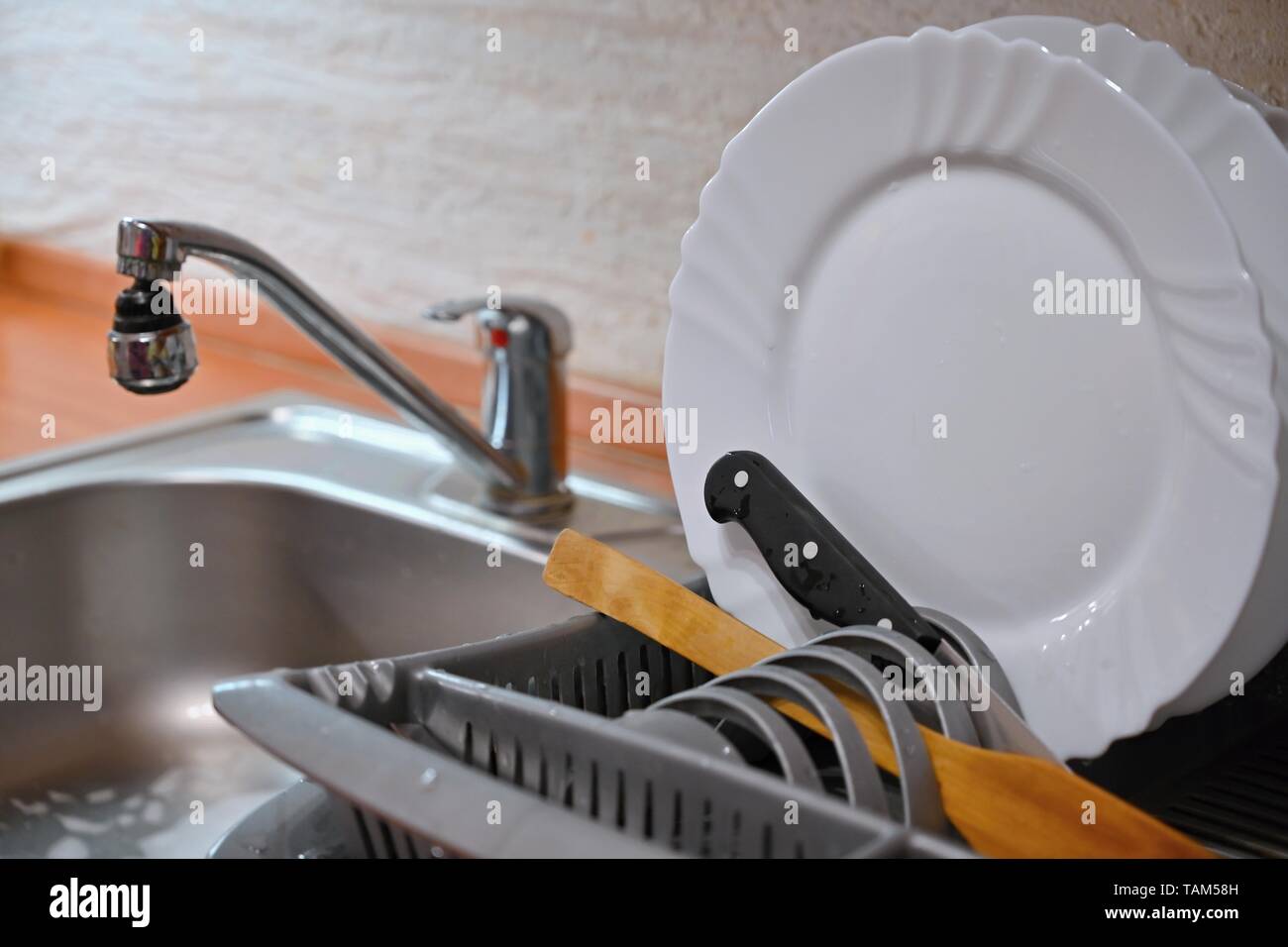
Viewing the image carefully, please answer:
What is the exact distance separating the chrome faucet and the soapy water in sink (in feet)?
0.85

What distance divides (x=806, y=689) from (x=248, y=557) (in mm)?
649

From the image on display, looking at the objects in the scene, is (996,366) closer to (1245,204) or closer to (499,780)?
(1245,204)

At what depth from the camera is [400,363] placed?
2.87 feet

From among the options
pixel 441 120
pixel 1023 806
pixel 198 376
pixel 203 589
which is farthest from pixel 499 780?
pixel 198 376

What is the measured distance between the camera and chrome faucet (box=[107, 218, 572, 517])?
2.36 ft

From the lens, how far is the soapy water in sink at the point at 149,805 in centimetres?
84

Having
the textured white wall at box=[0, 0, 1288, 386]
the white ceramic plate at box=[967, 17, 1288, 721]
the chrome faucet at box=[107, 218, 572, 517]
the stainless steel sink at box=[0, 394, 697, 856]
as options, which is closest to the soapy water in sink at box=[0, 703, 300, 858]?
the stainless steel sink at box=[0, 394, 697, 856]

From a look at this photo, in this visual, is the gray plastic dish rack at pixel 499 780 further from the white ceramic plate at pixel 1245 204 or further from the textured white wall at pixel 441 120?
the textured white wall at pixel 441 120

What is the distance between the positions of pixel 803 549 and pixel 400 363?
0.40 meters

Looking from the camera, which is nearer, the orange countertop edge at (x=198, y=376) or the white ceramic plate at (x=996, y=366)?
the white ceramic plate at (x=996, y=366)

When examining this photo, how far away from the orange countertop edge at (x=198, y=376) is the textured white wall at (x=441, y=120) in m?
0.03

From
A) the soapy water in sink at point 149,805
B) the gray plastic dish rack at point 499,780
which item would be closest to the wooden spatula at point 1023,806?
the gray plastic dish rack at point 499,780

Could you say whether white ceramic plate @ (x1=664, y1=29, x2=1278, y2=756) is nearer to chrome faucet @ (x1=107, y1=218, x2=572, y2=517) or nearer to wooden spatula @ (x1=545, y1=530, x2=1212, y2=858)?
wooden spatula @ (x1=545, y1=530, x2=1212, y2=858)
